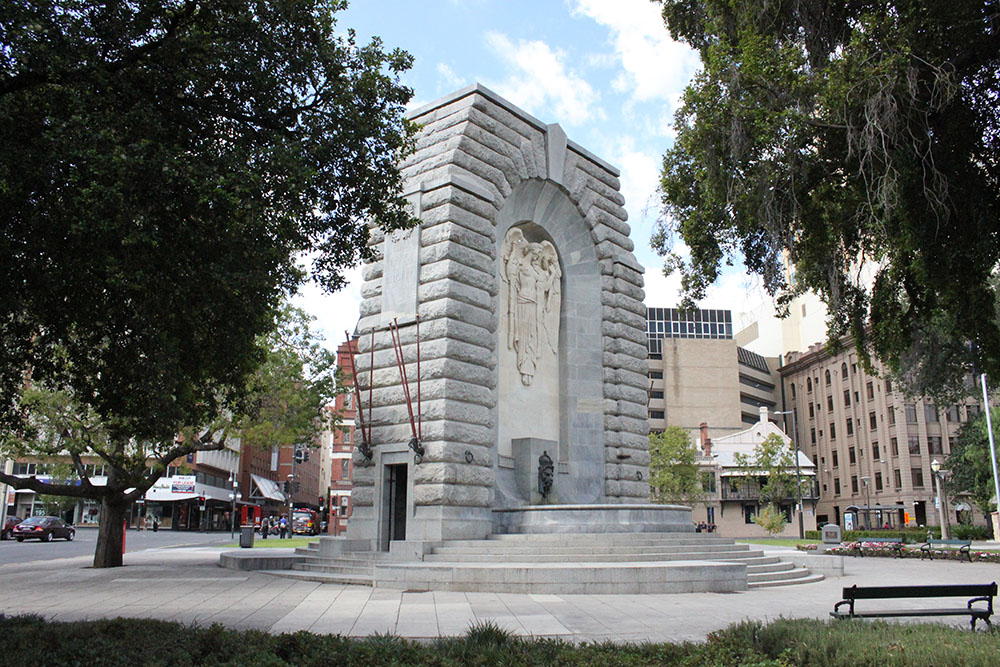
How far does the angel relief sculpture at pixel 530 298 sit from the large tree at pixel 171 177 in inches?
456

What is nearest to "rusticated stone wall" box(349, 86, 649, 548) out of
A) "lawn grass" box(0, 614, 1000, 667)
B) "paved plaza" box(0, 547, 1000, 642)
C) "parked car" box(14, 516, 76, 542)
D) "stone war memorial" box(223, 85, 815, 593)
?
"stone war memorial" box(223, 85, 815, 593)

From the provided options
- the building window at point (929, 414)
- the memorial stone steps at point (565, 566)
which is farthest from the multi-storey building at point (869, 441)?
the memorial stone steps at point (565, 566)

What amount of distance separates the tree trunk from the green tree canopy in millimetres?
10150

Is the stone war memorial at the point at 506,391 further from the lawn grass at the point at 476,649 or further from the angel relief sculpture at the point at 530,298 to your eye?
the lawn grass at the point at 476,649

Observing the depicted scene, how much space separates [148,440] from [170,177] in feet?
30.8

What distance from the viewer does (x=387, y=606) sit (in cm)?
1336

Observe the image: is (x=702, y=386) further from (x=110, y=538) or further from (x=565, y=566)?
(x=565, y=566)

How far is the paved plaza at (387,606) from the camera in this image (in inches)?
432

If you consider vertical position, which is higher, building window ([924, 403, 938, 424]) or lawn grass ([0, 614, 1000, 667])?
building window ([924, 403, 938, 424])

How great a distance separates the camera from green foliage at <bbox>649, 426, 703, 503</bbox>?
206 ft

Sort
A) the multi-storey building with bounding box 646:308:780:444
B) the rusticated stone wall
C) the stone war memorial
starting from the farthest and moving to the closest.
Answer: the multi-storey building with bounding box 646:308:780:444 → the rusticated stone wall → the stone war memorial

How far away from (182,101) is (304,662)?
738 centimetres

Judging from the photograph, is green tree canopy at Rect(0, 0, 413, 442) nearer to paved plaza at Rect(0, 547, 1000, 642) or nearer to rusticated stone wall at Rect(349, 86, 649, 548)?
paved plaza at Rect(0, 547, 1000, 642)

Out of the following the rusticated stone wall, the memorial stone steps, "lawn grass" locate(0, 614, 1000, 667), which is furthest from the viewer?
the rusticated stone wall
